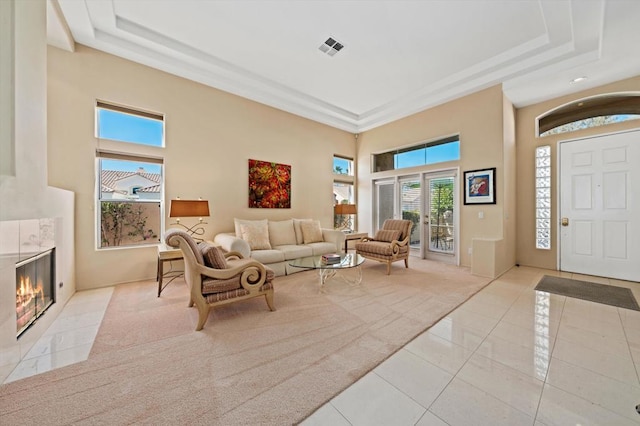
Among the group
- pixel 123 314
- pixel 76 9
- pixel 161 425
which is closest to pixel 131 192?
pixel 123 314

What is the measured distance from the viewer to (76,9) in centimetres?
282

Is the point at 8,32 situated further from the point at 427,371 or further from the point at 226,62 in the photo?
the point at 427,371

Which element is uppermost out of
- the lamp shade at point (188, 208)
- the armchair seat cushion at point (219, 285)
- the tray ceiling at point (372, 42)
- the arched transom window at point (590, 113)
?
the tray ceiling at point (372, 42)

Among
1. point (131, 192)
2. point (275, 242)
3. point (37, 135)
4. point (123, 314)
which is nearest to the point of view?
point (37, 135)

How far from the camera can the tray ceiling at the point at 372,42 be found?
287 centimetres

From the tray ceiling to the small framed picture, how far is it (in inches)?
58.9

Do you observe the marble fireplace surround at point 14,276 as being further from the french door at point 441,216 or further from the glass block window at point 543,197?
the glass block window at point 543,197

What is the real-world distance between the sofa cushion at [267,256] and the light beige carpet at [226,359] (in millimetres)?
810

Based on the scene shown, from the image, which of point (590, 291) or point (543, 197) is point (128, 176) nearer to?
point (590, 291)

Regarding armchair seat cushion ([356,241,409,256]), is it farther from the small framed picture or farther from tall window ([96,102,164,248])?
tall window ([96,102,164,248])

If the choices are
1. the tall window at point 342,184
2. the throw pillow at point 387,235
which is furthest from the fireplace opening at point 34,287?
the tall window at point 342,184

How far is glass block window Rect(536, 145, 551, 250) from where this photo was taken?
4559 millimetres

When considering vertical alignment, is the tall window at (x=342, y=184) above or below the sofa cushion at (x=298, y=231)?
above

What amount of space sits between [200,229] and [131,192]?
116 cm
